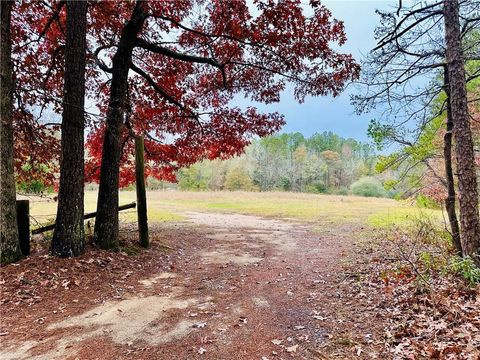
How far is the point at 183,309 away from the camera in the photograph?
4.88m

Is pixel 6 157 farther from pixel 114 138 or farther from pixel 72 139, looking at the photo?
pixel 114 138

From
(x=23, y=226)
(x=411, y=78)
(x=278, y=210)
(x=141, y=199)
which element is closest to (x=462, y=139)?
(x=411, y=78)

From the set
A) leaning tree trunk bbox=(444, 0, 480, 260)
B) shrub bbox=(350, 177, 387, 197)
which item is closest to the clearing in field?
leaning tree trunk bbox=(444, 0, 480, 260)

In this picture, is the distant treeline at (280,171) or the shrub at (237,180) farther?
the distant treeline at (280,171)

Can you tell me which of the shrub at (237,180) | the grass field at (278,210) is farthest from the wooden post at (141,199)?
the shrub at (237,180)

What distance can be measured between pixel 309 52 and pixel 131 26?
4369 millimetres

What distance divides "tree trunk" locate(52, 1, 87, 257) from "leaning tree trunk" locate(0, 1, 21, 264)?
698mm

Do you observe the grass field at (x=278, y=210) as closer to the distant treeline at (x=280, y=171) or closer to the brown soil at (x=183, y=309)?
the brown soil at (x=183, y=309)

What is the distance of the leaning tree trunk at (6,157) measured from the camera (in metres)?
5.74

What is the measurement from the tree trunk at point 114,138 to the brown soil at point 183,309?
0.83 metres

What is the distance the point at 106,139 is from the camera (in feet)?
25.5

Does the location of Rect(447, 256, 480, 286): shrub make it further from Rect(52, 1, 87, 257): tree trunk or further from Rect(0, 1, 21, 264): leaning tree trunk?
Rect(0, 1, 21, 264): leaning tree trunk

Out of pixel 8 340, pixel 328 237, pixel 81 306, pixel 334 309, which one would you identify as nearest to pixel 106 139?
pixel 81 306

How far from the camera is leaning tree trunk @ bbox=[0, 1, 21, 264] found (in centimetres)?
574
